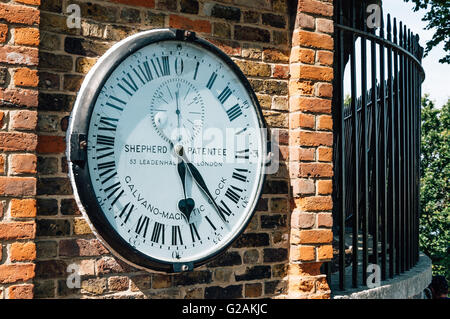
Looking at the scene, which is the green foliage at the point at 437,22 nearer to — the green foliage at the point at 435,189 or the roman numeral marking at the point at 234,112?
the green foliage at the point at 435,189

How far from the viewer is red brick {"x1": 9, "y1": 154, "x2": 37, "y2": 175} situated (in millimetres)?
2057

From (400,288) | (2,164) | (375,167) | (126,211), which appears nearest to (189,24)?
(126,211)

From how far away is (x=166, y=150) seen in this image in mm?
2406

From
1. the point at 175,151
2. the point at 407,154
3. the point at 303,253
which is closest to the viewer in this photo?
the point at 175,151

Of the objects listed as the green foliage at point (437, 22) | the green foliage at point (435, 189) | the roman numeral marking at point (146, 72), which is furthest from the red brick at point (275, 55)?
the green foliage at point (435, 189)

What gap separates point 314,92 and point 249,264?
1060 mm

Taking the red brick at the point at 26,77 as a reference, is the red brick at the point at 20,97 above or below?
below

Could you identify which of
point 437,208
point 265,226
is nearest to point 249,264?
point 265,226

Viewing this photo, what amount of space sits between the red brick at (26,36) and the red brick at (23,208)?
27.0 inches

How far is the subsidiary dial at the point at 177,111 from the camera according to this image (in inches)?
94.2

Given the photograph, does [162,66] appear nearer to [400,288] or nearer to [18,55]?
[18,55]

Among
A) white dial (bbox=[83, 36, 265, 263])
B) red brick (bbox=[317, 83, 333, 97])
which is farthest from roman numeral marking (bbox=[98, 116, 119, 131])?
red brick (bbox=[317, 83, 333, 97])

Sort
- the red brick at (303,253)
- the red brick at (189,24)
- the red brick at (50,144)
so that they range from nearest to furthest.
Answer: the red brick at (50,144), the red brick at (189,24), the red brick at (303,253)

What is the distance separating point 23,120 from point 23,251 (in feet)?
1.85
